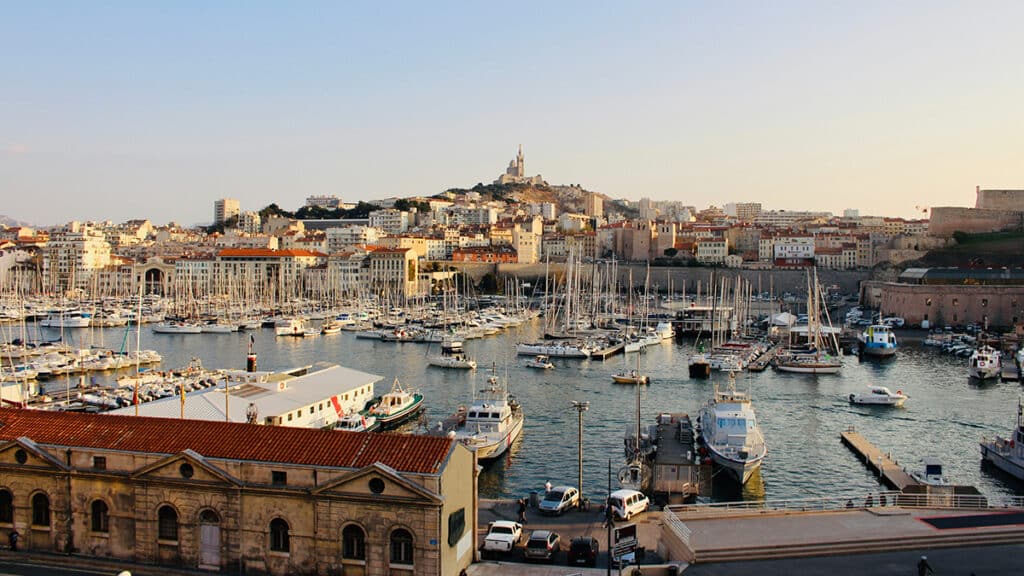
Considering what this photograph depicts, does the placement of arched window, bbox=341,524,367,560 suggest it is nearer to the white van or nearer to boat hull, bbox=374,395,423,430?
the white van

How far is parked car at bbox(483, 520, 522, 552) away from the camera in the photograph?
416 inches

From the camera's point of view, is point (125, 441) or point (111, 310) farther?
point (111, 310)

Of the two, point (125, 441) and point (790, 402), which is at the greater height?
point (125, 441)

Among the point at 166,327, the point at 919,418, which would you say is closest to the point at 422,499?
the point at 919,418

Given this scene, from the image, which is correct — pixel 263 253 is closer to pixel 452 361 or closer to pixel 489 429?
pixel 452 361

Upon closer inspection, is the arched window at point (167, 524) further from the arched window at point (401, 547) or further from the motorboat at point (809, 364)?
the motorboat at point (809, 364)

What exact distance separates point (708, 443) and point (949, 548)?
7.75m

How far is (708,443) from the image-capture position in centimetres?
1692

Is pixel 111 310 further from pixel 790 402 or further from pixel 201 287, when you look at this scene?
pixel 790 402

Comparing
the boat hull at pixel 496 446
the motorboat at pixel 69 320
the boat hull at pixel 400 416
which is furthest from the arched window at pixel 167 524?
the motorboat at pixel 69 320

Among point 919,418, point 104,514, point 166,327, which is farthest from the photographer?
point 166,327

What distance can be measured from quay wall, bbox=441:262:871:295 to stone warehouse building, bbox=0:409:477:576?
50.0 metres

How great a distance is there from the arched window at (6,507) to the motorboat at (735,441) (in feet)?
36.5

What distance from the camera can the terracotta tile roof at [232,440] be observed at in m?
9.13
